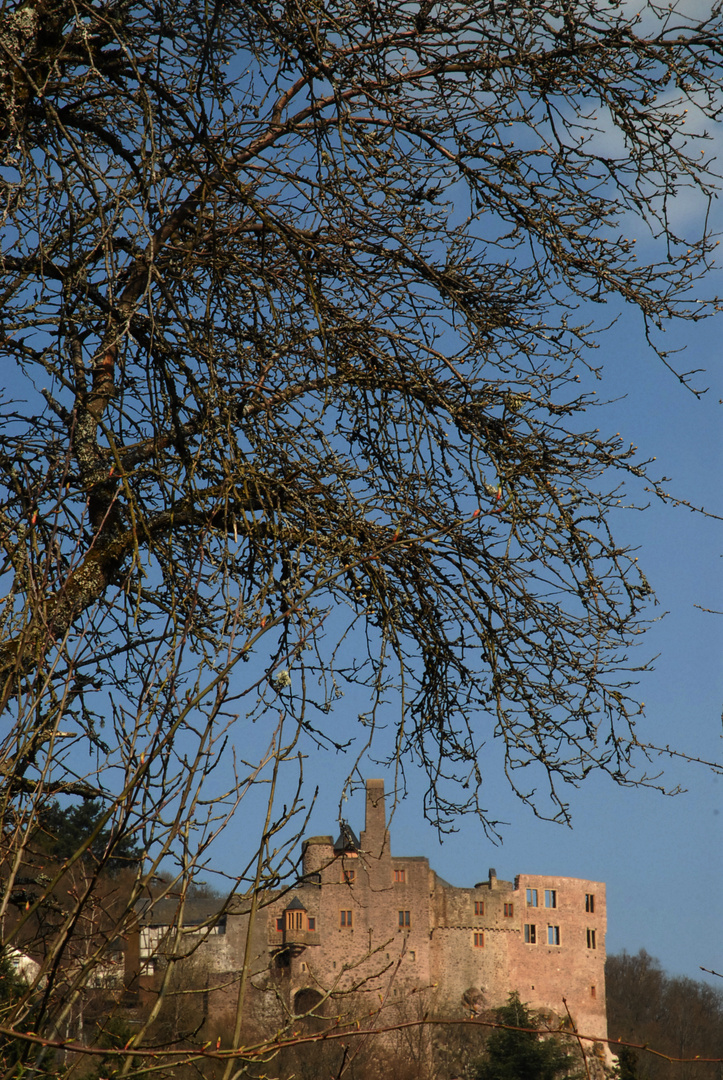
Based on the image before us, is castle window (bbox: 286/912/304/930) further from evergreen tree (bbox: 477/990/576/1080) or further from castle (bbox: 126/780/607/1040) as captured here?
evergreen tree (bbox: 477/990/576/1080)

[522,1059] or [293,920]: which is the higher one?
[293,920]

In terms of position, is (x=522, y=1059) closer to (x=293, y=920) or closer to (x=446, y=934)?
(x=446, y=934)

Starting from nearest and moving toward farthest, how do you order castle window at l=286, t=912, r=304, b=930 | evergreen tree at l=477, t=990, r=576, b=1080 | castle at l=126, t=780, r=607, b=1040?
evergreen tree at l=477, t=990, r=576, b=1080
castle at l=126, t=780, r=607, b=1040
castle window at l=286, t=912, r=304, b=930

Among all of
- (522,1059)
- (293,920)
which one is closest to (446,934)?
(293,920)

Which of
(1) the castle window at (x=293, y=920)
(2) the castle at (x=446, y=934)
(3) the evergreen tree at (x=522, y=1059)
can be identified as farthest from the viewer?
(1) the castle window at (x=293, y=920)

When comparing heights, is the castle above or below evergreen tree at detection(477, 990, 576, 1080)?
above

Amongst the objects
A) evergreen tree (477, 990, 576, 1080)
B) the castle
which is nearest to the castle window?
the castle

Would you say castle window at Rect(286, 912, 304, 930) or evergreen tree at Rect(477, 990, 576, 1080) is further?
castle window at Rect(286, 912, 304, 930)

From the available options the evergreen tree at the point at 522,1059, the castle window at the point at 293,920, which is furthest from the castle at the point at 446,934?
the evergreen tree at the point at 522,1059

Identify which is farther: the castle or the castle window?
the castle window

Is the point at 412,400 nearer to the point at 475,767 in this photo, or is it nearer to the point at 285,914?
the point at 475,767

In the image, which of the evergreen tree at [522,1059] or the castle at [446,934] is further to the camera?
the castle at [446,934]

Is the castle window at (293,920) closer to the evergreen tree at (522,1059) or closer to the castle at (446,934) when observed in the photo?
the castle at (446,934)

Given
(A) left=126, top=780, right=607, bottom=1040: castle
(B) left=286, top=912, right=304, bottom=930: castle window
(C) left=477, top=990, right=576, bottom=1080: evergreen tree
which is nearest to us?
(C) left=477, top=990, right=576, bottom=1080: evergreen tree
